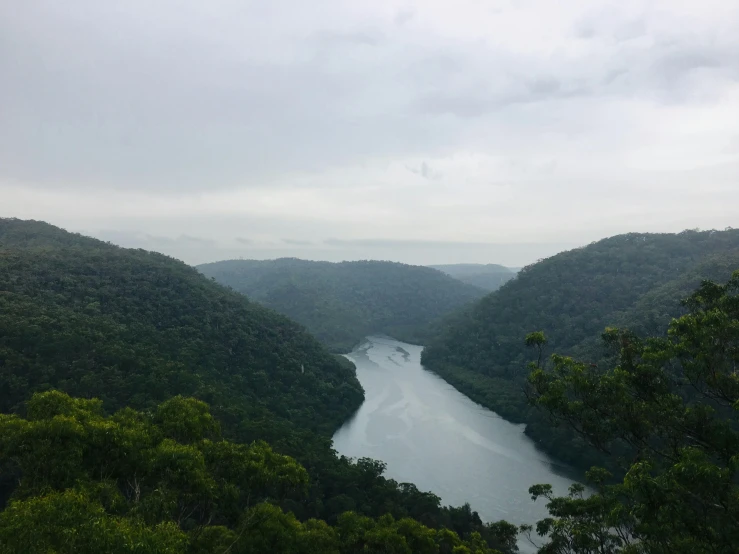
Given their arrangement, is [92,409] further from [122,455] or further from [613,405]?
[613,405]

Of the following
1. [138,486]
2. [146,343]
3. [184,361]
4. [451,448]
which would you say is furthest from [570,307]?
[138,486]

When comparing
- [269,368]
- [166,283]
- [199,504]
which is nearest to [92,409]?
[199,504]

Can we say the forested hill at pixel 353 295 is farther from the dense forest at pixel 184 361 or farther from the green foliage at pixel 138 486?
the green foliage at pixel 138 486

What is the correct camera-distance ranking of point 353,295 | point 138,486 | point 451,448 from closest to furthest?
point 138,486
point 451,448
point 353,295

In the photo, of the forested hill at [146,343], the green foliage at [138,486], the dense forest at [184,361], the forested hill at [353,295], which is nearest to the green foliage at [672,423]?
the green foliage at [138,486]

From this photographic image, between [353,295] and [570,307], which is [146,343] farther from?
[353,295]

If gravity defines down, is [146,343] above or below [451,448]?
above
